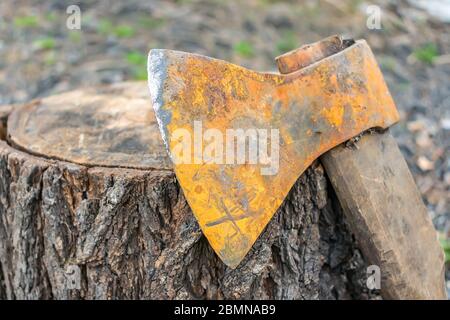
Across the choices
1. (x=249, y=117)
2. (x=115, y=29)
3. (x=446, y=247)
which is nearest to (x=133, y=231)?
(x=249, y=117)

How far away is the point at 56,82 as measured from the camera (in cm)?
454

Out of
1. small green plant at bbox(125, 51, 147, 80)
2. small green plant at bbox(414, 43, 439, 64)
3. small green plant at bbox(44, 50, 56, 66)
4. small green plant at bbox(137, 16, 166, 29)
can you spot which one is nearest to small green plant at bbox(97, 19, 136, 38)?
small green plant at bbox(137, 16, 166, 29)

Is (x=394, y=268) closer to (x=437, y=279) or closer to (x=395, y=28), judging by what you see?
(x=437, y=279)

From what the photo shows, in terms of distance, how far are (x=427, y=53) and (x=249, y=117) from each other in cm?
357

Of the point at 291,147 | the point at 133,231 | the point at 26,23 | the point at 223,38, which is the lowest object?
the point at 133,231

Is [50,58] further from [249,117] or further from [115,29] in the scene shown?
[249,117]

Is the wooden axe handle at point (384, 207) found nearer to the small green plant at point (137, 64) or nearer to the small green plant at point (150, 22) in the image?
the small green plant at point (137, 64)

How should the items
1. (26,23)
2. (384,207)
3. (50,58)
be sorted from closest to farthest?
(384,207) → (50,58) → (26,23)

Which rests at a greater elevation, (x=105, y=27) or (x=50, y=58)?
(x=105, y=27)

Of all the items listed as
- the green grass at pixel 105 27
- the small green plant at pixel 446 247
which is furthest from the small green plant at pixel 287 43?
the small green plant at pixel 446 247

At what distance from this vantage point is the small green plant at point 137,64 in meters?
4.47

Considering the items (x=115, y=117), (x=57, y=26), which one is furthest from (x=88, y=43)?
(x=115, y=117)

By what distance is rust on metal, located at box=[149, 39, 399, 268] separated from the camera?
1.63 meters

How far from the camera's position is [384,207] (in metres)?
1.85
